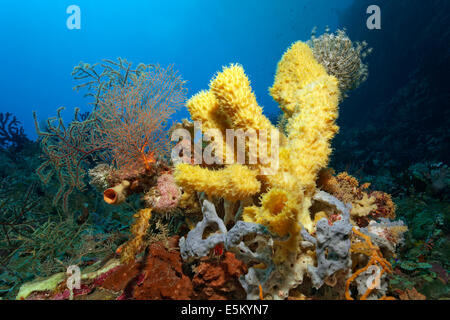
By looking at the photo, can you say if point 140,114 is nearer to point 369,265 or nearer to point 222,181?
point 222,181

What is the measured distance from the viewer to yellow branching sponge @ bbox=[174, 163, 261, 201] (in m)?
2.14

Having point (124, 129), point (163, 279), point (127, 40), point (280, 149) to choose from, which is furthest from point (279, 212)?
point (127, 40)

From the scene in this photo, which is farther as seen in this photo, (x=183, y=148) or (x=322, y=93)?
(x=183, y=148)

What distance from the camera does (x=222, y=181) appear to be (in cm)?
220

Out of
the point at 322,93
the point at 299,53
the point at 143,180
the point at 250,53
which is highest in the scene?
the point at 250,53

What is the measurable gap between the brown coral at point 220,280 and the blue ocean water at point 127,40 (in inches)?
3002

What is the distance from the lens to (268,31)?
294 feet

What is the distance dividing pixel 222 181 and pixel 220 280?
0.92m

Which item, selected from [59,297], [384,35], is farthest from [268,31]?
[59,297]

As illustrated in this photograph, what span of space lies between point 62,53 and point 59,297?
120 metres

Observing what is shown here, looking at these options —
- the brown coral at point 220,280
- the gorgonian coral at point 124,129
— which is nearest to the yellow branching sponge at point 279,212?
the brown coral at point 220,280

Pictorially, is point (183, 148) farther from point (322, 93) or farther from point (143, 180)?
point (322, 93)

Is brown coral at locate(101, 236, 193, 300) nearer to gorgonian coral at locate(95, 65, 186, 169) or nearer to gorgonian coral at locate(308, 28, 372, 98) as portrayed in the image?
gorgonian coral at locate(95, 65, 186, 169)

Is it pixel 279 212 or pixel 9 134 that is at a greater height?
pixel 9 134
